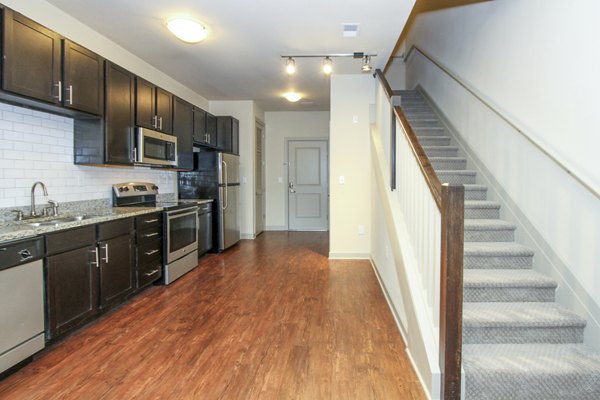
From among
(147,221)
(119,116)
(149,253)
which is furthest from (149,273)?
(119,116)

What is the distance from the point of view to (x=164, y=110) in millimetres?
4246

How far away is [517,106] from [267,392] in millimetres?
2784

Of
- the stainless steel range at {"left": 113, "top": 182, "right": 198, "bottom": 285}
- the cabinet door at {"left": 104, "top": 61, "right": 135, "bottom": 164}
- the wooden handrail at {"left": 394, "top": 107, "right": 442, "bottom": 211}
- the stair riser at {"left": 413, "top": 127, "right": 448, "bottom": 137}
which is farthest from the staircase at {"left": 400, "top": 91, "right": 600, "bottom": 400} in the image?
the cabinet door at {"left": 104, "top": 61, "right": 135, "bottom": 164}

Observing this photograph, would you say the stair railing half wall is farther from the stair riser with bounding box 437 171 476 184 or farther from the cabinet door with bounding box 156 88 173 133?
the cabinet door with bounding box 156 88 173 133

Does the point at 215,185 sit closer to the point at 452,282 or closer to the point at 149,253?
the point at 149,253

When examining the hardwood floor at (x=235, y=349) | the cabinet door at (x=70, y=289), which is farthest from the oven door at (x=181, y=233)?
the cabinet door at (x=70, y=289)

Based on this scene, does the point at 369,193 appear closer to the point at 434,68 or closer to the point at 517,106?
the point at 434,68

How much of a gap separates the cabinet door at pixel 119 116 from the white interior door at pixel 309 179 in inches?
179

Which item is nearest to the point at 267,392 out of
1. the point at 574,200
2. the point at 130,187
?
the point at 574,200

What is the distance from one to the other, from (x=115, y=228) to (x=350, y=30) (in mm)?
2868

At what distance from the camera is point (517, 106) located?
9.20 ft

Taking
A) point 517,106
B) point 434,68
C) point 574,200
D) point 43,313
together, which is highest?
point 434,68

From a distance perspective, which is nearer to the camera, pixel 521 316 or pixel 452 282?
pixel 452 282

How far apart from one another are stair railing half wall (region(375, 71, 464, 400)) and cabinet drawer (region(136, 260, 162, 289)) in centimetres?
254
